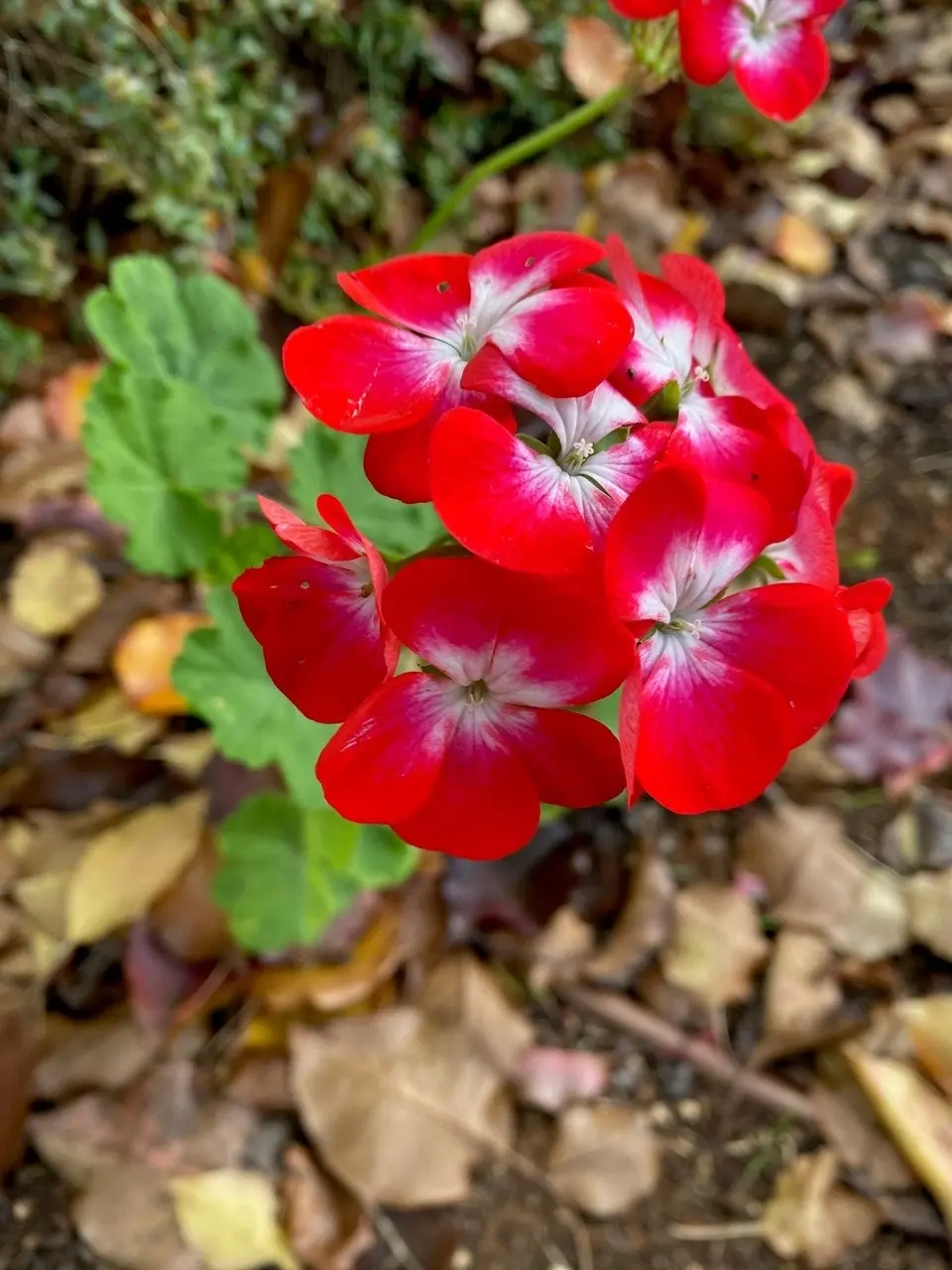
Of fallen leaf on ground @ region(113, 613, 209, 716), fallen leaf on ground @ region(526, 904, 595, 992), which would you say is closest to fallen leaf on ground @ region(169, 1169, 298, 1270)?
fallen leaf on ground @ region(526, 904, 595, 992)

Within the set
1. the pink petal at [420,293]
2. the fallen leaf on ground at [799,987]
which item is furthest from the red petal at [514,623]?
the fallen leaf on ground at [799,987]

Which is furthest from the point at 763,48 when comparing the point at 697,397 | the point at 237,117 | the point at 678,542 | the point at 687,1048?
the point at 687,1048

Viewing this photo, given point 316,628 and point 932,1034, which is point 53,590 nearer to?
point 316,628

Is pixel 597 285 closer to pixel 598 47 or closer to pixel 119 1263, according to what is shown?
pixel 119 1263

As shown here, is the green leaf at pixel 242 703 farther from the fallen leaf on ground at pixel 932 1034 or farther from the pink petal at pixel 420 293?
the fallen leaf on ground at pixel 932 1034

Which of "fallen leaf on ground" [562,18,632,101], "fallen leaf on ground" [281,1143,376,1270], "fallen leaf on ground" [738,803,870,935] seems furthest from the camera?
"fallen leaf on ground" [562,18,632,101]

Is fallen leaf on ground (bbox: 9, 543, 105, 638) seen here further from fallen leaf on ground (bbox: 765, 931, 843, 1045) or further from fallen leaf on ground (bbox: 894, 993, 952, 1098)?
fallen leaf on ground (bbox: 894, 993, 952, 1098)
